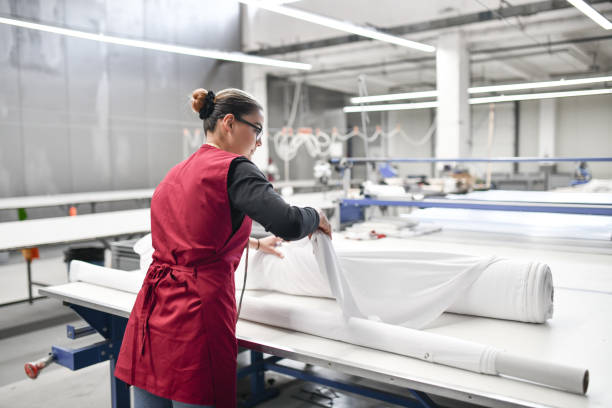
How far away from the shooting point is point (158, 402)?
1354 millimetres

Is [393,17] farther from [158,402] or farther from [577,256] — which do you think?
[158,402]

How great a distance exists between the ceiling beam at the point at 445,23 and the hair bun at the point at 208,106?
22.7 ft

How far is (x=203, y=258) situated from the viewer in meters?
1.26

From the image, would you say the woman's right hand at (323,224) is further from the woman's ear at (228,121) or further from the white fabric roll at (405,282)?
the woman's ear at (228,121)

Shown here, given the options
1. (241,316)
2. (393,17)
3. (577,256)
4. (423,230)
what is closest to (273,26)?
(393,17)

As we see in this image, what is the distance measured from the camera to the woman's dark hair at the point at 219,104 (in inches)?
52.6

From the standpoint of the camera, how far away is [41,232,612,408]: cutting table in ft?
3.84

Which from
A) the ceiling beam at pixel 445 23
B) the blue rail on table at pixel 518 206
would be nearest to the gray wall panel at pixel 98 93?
the ceiling beam at pixel 445 23

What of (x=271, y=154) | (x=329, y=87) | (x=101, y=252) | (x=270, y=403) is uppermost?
(x=329, y=87)

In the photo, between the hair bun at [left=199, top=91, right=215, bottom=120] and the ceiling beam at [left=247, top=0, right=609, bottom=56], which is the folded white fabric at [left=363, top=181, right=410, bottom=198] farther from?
the ceiling beam at [left=247, top=0, right=609, bottom=56]

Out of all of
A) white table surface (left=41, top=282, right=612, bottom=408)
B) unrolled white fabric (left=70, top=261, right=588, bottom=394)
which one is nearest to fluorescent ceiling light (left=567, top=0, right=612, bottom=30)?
white table surface (left=41, top=282, right=612, bottom=408)

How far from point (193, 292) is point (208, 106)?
0.51m

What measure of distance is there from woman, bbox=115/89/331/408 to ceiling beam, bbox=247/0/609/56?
687 cm

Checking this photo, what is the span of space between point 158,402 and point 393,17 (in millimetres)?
8254
